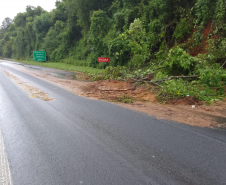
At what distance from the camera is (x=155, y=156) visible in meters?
3.50

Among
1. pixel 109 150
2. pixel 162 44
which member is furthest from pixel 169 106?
pixel 162 44

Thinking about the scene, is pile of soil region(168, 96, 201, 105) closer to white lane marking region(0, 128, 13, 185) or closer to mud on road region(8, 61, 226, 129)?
mud on road region(8, 61, 226, 129)

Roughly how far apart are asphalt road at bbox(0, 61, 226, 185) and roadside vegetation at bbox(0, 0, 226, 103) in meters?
2.94

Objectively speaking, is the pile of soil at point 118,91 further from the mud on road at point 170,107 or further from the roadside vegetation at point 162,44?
the roadside vegetation at point 162,44

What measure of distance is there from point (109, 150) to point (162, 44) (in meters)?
14.1

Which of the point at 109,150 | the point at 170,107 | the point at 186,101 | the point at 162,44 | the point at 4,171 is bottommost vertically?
the point at 4,171

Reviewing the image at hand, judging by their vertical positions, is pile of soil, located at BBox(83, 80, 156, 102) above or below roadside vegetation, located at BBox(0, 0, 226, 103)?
below

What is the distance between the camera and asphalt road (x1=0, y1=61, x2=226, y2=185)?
9.74 feet

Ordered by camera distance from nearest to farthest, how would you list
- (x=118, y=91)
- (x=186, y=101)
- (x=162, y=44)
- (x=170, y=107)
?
(x=170, y=107)
(x=186, y=101)
(x=118, y=91)
(x=162, y=44)

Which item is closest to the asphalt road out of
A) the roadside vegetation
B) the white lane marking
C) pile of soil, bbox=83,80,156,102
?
the white lane marking

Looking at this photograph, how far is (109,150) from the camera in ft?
12.3

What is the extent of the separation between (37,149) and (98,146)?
52.7 inches

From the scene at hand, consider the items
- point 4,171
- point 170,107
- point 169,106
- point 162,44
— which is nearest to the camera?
point 4,171

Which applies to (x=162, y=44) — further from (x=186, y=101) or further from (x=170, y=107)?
(x=170, y=107)
